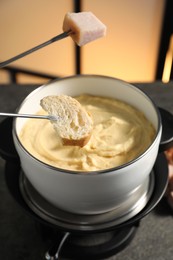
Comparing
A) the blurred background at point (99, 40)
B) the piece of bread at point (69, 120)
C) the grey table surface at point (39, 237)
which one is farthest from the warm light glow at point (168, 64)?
the piece of bread at point (69, 120)

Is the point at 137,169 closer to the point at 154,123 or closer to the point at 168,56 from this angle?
the point at 154,123

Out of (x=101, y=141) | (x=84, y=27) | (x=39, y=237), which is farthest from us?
(x=39, y=237)

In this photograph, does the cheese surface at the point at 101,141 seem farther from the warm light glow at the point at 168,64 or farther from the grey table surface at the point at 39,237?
the warm light glow at the point at 168,64

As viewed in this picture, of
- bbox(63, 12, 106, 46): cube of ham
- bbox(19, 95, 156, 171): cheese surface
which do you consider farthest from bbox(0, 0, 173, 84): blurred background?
bbox(63, 12, 106, 46): cube of ham

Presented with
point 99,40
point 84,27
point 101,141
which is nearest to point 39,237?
point 101,141

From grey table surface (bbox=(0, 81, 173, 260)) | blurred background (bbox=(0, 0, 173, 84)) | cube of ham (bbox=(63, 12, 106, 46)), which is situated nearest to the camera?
cube of ham (bbox=(63, 12, 106, 46))

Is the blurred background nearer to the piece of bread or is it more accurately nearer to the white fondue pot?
the white fondue pot

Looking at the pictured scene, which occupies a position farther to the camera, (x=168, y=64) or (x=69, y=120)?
(x=168, y=64)

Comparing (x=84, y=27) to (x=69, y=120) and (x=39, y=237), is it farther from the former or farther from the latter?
(x=39, y=237)
